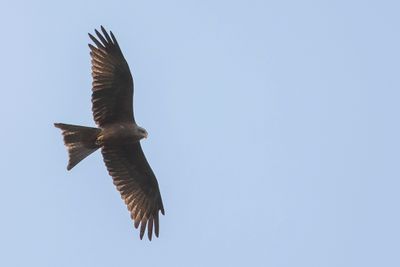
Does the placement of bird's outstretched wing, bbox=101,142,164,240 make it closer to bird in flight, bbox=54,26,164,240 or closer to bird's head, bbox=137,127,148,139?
bird in flight, bbox=54,26,164,240

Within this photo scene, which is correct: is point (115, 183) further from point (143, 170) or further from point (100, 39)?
point (100, 39)

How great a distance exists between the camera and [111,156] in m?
17.6

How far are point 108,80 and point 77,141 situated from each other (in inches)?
47.4

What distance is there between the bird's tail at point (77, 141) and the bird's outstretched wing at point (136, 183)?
0.87m

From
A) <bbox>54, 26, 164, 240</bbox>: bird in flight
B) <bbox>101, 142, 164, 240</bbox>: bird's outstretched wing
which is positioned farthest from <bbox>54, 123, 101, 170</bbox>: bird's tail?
<bbox>101, 142, 164, 240</bbox>: bird's outstretched wing

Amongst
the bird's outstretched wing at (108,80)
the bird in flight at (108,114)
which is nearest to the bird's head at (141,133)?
the bird in flight at (108,114)

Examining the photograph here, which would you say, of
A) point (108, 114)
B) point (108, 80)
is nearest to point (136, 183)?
point (108, 114)

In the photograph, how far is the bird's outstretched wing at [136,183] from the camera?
17625mm

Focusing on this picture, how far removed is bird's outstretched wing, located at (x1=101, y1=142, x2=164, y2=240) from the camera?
17625mm

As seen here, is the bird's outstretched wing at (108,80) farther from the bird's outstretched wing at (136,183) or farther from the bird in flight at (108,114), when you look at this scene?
Result: the bird's outstretched wing at (136,183)

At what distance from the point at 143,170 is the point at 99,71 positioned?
217cm

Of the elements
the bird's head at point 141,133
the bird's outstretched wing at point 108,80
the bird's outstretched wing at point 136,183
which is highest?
the bird's outstretched wing at point 108,80

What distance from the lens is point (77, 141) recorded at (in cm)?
1655

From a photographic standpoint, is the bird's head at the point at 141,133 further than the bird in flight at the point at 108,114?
Yes
